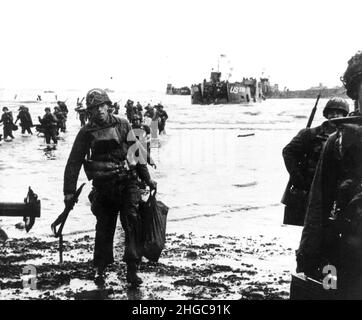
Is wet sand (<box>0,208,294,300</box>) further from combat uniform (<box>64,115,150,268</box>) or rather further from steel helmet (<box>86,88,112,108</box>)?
steel helmet (<box>86,88,112,108</box>)

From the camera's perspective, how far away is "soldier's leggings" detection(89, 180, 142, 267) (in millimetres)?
5461

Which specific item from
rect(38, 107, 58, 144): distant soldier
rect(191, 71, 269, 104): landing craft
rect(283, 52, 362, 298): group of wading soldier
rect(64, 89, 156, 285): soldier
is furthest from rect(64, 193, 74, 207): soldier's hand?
rect(191, 71, 269, 104): landing craft

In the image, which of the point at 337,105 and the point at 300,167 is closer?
the point at 300,167

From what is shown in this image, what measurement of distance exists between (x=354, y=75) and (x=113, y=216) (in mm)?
3114

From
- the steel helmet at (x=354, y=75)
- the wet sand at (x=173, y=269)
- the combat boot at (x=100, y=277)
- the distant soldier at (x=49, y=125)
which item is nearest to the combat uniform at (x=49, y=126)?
the distant soldier at (x=49, y=125)

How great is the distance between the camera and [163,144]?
25547 millimetres

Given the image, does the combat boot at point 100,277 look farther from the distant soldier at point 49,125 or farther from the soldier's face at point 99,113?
the distant soldier at point 49,125

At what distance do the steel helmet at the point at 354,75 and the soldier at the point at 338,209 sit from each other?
0.15 meters

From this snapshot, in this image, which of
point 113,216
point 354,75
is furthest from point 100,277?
point 354,75

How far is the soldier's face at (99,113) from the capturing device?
5.43 meters

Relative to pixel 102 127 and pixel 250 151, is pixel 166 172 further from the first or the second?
pixel 102 127

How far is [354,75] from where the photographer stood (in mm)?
3098

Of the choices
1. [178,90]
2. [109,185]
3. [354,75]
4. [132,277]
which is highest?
[178,90]

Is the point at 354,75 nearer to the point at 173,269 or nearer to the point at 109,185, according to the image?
the point at 109,185
